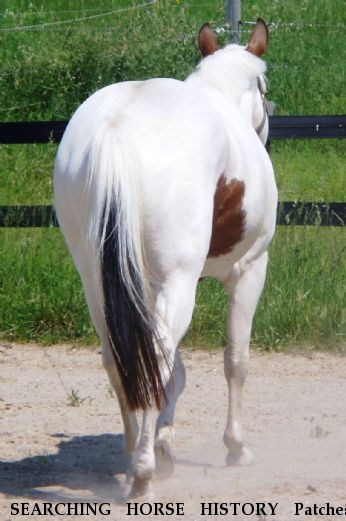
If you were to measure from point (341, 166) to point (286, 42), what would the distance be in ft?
12.8

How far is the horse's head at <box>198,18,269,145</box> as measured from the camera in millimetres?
4660

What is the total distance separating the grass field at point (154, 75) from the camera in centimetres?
659

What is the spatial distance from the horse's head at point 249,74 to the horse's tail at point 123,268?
1226 mm

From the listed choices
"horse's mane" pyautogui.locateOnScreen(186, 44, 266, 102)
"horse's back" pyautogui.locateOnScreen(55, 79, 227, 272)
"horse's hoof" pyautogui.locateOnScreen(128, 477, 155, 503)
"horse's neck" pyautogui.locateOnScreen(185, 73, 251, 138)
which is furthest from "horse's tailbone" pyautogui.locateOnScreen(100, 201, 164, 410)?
"horse's mane" pyautogui.locateOnScreen(186, 44, 266, 102)

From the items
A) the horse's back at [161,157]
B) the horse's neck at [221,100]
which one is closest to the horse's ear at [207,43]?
the horse's neck at [221,100]

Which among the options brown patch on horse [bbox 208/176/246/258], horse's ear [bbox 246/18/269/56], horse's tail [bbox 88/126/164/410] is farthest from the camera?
horse's ear [bbox 246/18/269/56]

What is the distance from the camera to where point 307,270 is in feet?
22.6

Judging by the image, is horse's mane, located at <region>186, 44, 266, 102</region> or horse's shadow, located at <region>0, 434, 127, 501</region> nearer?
horse's shadow, located at <region>0, 434, 127, 501</region>

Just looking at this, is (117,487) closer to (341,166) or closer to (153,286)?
(153,286)

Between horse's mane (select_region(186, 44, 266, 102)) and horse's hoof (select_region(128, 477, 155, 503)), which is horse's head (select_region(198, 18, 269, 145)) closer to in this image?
horse's mane (select_region(186, 44, 266, 102))

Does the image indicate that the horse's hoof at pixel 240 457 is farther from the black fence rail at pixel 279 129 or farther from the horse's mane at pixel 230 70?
the black fence rail at pixel 279 129

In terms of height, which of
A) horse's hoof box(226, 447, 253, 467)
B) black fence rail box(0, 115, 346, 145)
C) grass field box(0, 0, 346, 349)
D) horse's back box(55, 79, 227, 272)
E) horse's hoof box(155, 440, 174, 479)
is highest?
horse's back box(55, 79, 227, 272)

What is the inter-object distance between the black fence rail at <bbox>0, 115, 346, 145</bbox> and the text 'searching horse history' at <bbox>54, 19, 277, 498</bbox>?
3.38 m

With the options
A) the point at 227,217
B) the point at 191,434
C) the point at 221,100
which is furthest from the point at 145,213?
the point at 191,434
